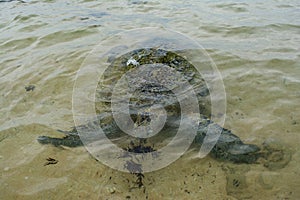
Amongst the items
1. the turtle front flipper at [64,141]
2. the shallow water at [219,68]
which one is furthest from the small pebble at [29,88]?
the turtle front flipper at [64,141]

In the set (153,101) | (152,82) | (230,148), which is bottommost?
(230,148)

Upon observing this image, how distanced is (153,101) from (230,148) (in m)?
1.31

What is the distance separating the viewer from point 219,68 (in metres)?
4.78

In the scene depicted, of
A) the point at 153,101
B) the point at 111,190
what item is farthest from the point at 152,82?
the point at 111,190

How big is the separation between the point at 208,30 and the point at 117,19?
3.03 metres

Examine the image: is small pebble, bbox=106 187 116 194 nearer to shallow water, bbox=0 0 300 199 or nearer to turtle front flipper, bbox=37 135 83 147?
shallow water, bbox=0 0 300 199

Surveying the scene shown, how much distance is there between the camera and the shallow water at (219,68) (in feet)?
8.91

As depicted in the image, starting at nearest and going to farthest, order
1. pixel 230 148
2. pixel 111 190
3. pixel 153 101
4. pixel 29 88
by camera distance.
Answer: pixel 111 190
pixel 230 148
pixel 153 101
pixel 29 88

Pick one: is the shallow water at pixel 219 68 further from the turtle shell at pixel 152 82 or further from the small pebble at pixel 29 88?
the turtle shell at pixel 152 82

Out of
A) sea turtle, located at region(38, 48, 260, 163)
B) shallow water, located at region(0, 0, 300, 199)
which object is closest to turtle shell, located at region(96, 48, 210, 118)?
sea turtle, located at region(38, 48, 260, 163)

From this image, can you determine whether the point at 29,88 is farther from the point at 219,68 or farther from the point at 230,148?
the point at 230,148

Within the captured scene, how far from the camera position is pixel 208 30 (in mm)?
6590

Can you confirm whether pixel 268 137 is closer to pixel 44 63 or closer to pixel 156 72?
pixel 156 72

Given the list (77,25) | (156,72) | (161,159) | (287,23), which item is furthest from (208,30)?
(161,159)
